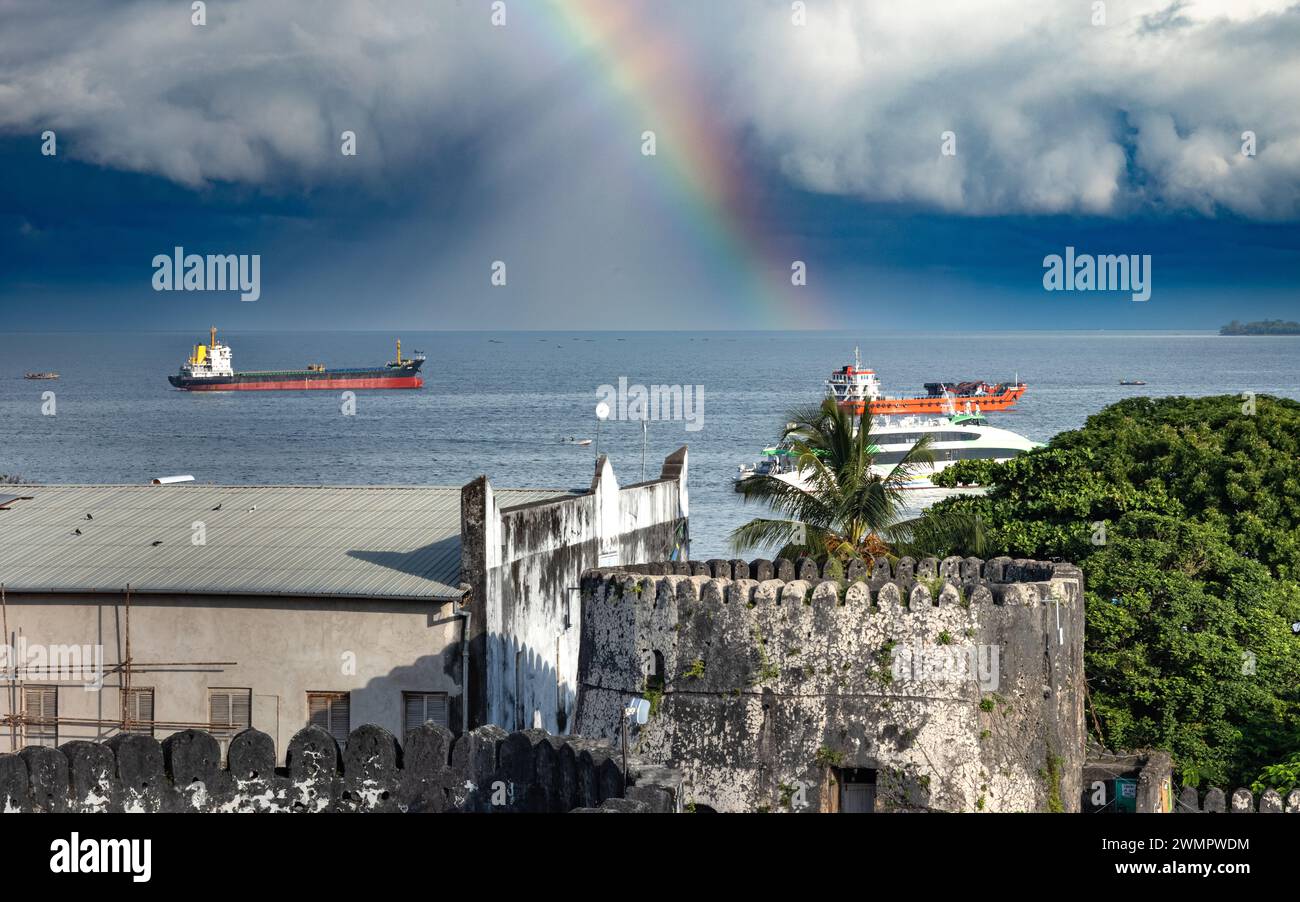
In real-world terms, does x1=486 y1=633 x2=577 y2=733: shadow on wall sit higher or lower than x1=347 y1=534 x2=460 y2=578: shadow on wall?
lower

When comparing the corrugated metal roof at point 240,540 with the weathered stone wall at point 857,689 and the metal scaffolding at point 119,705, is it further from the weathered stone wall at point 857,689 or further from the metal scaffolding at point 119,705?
the weathered stone wall at point 857,689

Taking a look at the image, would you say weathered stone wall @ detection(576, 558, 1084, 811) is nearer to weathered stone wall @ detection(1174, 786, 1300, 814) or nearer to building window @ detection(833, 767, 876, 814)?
building window @ detection(833, 767, 876, 814)

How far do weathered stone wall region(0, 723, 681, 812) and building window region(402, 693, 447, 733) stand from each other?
1053 centimetres

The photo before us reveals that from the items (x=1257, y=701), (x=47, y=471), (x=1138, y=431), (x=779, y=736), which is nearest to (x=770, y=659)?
(x=779, y=736)

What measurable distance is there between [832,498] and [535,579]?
6.65 metres

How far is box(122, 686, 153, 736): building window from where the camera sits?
31144mm

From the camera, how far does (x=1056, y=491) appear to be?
149 ft

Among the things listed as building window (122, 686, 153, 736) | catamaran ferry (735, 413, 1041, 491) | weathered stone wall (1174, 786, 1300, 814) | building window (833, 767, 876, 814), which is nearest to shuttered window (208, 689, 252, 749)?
building window (122, 686, 153, 736)

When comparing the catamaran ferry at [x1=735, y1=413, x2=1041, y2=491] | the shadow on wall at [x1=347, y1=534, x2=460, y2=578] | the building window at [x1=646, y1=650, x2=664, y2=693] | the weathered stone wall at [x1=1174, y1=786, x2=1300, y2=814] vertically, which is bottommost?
the weathered stone wall at [x1=1174, y1=786, x2=1300, y2=814]

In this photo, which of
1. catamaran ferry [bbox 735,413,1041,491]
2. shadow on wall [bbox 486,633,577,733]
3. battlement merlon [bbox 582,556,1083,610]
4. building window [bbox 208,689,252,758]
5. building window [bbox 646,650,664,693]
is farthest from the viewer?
catamaran ferry [bbox 735,413,1041,491]

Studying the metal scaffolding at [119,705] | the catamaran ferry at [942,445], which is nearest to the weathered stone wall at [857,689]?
the metal scaffolding at [119,705]

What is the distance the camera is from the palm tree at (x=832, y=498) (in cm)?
3475
